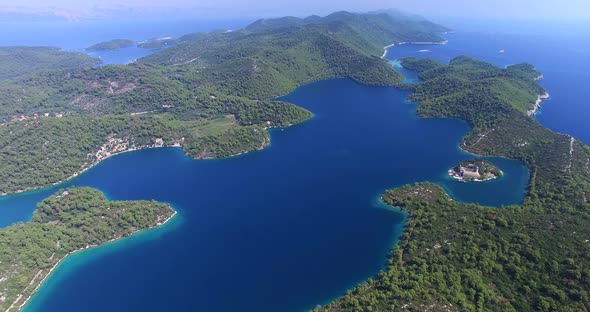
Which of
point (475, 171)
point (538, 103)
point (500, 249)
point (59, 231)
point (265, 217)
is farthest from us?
point (538, 103)

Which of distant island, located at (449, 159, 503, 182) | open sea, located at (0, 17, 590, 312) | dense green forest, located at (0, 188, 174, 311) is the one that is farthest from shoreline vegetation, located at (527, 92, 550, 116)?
dense green forest, located at (0, 188, 174, 311)

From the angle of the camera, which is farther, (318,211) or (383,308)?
(318,211)

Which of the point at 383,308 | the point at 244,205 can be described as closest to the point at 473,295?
the point at 383,308

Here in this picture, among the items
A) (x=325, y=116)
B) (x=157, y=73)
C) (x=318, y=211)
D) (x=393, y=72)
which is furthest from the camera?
(x=393, y=72)

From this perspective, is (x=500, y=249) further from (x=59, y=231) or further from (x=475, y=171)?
(x=59, y=231)

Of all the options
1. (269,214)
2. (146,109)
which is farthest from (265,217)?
(146,109)

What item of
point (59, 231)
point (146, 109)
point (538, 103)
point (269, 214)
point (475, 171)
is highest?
point (146, 109)

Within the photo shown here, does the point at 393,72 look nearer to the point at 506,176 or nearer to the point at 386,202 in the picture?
the point at 506,176
